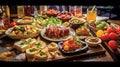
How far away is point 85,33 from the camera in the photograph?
336cm

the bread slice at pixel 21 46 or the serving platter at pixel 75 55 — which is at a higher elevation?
the bread slice at pixel 21 46

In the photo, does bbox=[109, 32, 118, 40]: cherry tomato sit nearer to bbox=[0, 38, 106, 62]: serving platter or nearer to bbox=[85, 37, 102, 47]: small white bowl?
bbox=[85, 37, 102, 47]: small white bowl

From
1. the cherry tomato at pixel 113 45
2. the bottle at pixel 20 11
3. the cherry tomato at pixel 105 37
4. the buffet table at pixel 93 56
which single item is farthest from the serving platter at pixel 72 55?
the bottle at pixel 20 11

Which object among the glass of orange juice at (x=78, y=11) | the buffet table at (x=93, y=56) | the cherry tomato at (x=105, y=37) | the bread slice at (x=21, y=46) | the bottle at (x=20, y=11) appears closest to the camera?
the buffet table at (x=93, y=56)

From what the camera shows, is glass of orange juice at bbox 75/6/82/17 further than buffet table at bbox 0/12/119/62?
Yes

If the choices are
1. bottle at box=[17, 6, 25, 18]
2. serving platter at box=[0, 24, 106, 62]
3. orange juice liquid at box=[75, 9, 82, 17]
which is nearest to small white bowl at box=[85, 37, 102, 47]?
serving platter at box=[0, 24, 106, 62]

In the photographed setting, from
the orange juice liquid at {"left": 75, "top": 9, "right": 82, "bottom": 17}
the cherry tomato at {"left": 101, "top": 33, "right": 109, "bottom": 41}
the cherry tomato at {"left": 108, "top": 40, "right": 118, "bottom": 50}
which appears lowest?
the cherry tomato at {"left": 108, "top": 40, "right": 118, "bottom": 50}

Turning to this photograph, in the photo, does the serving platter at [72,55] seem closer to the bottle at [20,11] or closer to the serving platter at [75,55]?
the serving platter at [75,55]

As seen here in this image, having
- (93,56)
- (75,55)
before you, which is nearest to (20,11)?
(75,55)

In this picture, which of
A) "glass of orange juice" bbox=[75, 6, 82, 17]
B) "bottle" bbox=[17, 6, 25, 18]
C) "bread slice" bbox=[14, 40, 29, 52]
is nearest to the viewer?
"bread slice" bbox=[14, 40, 29, 52]

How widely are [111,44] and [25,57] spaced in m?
1.28

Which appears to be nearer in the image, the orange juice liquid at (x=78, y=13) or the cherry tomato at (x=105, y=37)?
the cherry tomato at (x=105, y=37)
